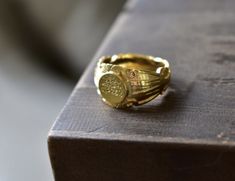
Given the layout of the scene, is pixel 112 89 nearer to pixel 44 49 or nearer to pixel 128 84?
pixel 128 84

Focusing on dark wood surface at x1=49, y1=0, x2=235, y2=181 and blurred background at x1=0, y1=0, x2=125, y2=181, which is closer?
dark wood surface at x1=49, y1=0, x2=235, y2=181

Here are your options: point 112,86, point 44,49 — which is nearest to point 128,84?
point 112,86

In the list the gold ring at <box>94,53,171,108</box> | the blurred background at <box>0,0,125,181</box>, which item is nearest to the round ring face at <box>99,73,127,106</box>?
the gold ring at <box>94,53,171,108</box>

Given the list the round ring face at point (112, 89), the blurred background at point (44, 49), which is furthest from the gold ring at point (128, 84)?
the blurred background at point (44, 49)

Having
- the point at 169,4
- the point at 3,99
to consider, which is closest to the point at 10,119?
the point at 3,99

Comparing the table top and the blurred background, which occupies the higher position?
the table top

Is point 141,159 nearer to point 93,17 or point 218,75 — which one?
point 218,75

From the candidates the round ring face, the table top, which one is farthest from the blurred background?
the round ring face

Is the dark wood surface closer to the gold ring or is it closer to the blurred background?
the gold ring

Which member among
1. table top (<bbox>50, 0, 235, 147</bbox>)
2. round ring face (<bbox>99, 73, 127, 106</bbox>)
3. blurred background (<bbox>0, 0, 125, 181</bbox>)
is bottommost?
blurred background (<bbox>0, 0, 125, 181</bbox>)
